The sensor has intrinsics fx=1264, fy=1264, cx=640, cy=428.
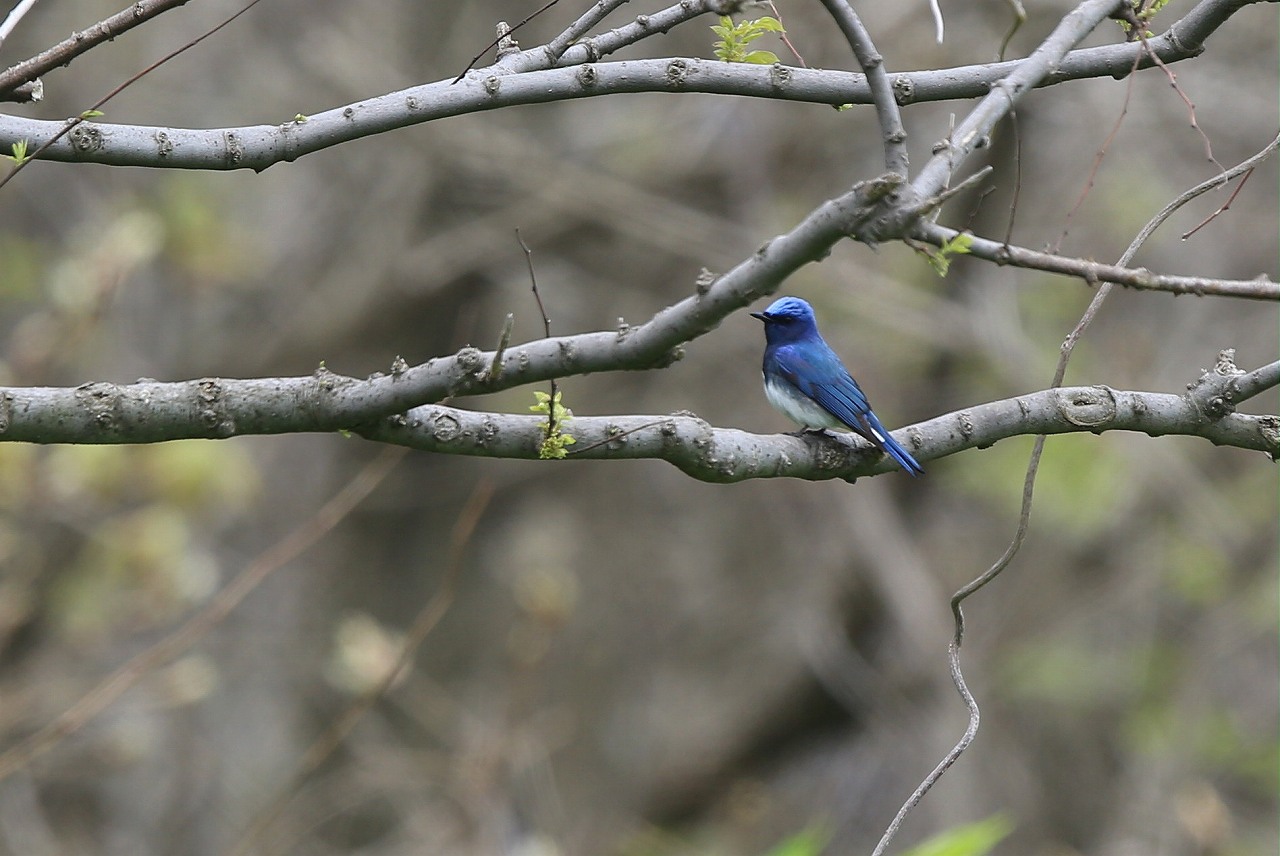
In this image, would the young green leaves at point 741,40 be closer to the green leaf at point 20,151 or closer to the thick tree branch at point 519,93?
the thick tree branch at point 519,93

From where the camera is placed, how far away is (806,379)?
516 centimetres

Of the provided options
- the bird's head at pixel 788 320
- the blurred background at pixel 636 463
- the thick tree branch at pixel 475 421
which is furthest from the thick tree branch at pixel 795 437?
the blurred background at pixel 636 463

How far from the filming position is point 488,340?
10.9 metres

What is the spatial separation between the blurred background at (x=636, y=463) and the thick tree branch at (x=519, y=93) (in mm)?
4681

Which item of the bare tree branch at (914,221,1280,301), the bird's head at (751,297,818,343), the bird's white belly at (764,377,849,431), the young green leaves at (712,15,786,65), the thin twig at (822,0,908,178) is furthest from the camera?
the bird's head at (751,297,818,343)

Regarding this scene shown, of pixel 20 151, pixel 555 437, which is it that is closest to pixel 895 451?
pixel 555 437

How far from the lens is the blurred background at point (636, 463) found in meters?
8.80

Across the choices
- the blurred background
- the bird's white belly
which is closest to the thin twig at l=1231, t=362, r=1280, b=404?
the bird's white belly

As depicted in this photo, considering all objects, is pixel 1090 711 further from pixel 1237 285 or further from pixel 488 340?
pixel 1237 285

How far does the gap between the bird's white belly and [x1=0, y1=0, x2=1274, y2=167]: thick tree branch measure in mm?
1952

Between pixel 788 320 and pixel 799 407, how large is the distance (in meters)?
0.66

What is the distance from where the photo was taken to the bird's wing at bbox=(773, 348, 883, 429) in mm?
4781

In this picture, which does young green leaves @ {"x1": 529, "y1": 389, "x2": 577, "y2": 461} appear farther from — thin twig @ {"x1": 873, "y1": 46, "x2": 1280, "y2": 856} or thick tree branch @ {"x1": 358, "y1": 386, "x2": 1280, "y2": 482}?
thin twig @ {"x1": 873, "y1": 46, "x2": 1280, "y2": 856}

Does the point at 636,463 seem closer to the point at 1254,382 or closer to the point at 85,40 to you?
the point at 1254,382
